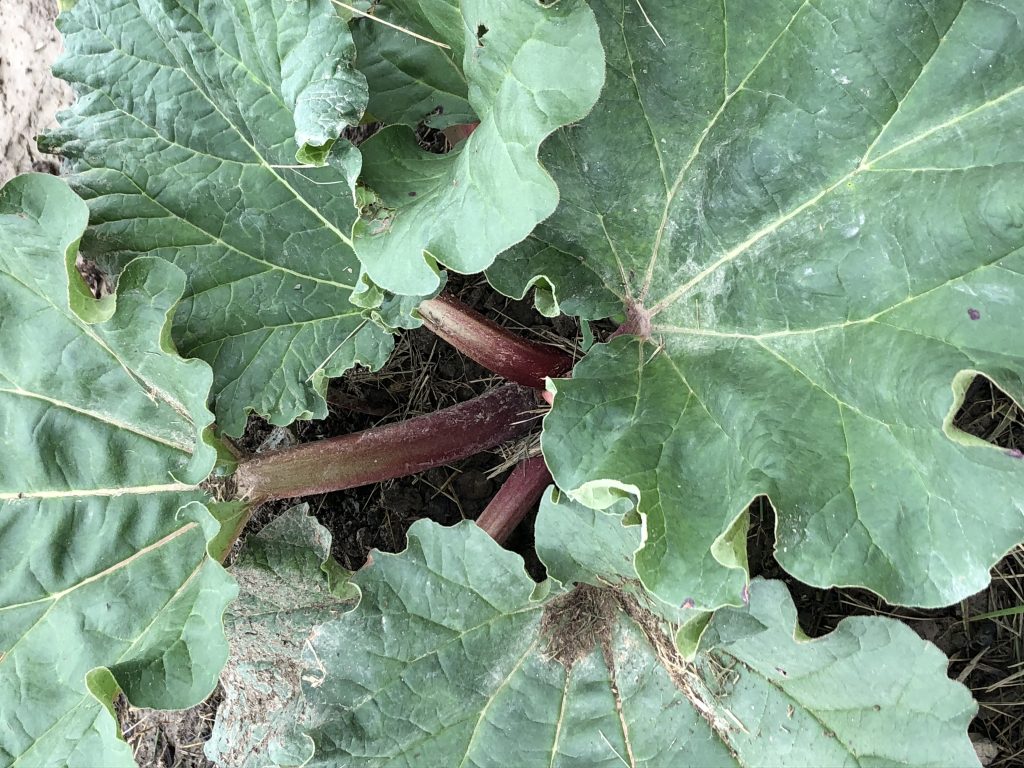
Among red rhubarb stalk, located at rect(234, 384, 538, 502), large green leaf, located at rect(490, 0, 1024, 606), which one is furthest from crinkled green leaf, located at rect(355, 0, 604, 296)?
red rhubarb stalk, located at rect(234, 384, 538, 502)

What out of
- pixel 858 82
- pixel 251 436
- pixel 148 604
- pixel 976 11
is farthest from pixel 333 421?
pixel 976 11

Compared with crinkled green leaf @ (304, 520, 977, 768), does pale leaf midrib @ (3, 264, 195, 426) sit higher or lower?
higher

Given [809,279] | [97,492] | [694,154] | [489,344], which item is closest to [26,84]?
[97,492]

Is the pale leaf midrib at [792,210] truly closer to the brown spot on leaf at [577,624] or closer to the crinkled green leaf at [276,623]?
the brown spot on leaf at [577,624]

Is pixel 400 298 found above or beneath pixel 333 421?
above

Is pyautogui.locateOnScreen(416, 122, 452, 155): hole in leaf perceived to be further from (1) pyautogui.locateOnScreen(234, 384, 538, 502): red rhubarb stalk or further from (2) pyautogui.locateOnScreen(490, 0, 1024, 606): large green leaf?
(2) pyautogui.locateOnScreen(490, 0, 1024, 606): large green leaf

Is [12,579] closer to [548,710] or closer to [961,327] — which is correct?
[548,710]

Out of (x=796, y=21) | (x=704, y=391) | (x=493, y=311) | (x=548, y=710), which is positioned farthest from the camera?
(x=493, y=311)

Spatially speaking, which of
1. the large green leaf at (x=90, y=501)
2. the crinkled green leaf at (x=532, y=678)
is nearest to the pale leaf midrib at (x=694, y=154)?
the crinkled green leaf at (x=532, y=678)
